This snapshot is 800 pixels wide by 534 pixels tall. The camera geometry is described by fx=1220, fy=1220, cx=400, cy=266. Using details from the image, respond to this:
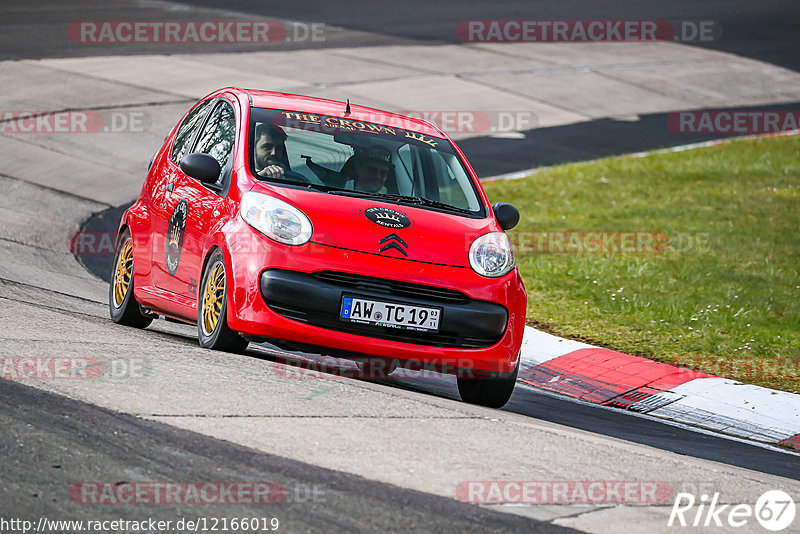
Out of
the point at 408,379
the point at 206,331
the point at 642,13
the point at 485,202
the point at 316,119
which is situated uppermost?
the point at 642,13

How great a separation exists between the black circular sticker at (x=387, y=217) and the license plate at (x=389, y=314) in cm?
51

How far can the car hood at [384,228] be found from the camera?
7.01 metres

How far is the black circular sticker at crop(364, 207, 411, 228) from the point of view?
7.17 meters

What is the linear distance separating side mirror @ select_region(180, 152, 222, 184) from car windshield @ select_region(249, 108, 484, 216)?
0.24 meters

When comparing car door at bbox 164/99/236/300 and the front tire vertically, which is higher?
car door at bbox 164/99/236/300

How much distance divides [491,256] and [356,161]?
1149 millimetres

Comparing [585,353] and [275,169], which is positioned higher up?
[275,169]

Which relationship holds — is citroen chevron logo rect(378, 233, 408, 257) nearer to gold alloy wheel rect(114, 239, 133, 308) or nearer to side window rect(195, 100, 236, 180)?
side window rect(195, 100, 236, 180)

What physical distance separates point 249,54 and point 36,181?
36.9 feet

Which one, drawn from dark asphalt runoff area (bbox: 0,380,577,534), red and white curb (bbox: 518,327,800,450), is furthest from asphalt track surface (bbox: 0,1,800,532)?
red and white curb (bbox: 518,327,800,450)

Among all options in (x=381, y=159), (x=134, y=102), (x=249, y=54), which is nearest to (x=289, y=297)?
(x=381, y=159)

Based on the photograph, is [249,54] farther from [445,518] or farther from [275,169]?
[445,518]

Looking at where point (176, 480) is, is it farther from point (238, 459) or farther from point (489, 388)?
point (489, 388)

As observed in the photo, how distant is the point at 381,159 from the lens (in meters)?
7.95
